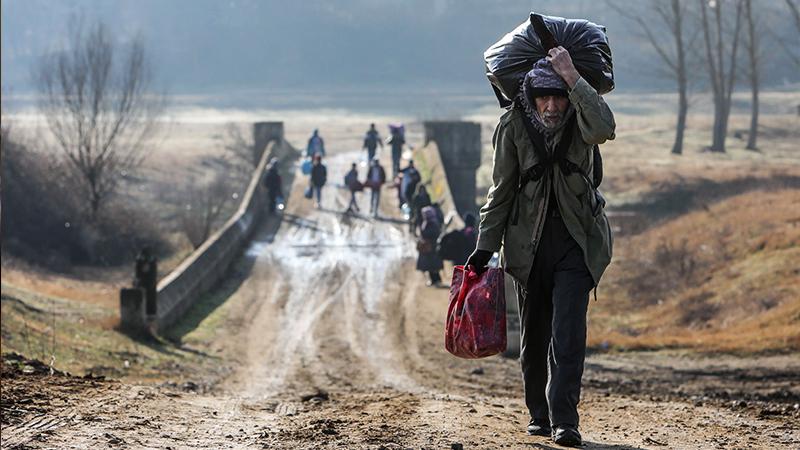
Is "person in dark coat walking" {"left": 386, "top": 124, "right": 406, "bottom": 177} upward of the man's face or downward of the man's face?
downward

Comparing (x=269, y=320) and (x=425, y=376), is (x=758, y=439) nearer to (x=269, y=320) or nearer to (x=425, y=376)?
(x=425, y=376)

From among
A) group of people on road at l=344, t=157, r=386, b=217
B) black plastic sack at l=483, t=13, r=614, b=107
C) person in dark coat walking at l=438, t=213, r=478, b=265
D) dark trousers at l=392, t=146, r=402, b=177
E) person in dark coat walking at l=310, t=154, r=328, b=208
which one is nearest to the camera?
Result: black plastic sack at l=483, t=13, r=614, b=107

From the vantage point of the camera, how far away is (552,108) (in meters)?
7.93

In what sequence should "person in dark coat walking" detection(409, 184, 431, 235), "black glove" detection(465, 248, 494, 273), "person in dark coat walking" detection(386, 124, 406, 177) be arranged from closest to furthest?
"black glove" detection(465, 248, 494, 273), "person in dark coat walking" detection(409, 184, 431, 235), "person in dark coat walking" detection(386, 124, 406, 177)

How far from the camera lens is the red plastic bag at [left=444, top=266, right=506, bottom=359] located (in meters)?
8.12

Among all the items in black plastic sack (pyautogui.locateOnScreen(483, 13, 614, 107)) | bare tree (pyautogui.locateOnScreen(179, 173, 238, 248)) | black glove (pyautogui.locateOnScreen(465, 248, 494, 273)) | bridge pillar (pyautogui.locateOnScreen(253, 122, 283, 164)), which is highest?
black plastic sack (pyautogui.locateOnScreen(483, 13, 614, 107))

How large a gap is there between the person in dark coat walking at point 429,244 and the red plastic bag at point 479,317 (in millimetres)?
18128

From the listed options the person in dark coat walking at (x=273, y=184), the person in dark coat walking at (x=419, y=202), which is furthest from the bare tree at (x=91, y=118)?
the person in dark coat walking at (x=419, y=202)

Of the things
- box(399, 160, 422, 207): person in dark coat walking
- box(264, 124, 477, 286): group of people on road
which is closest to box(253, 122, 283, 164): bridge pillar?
box(264, 124, 477, 286): group of people on road

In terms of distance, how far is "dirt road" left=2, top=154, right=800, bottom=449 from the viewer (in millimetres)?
8555

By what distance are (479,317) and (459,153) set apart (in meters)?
38.7

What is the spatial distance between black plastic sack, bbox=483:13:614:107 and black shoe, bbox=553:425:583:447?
1.91m

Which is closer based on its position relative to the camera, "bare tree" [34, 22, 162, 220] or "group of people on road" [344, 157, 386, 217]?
"group of people on road" [344, 157, 386, 217]

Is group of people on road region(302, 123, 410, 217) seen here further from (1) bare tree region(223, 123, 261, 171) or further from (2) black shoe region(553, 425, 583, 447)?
(2) black shoe region(553, 425, 583, 447)
